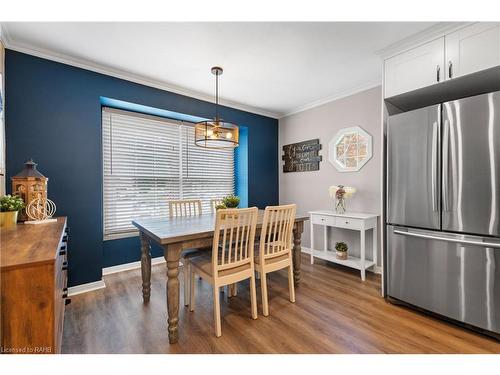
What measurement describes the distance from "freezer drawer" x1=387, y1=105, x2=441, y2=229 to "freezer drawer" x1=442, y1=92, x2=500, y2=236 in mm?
69

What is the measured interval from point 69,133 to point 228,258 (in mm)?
2220

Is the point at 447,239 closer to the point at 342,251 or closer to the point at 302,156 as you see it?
the point at 342,251

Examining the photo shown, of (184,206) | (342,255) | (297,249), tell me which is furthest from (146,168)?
(342,255)

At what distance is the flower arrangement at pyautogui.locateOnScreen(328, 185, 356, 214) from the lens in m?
3.25

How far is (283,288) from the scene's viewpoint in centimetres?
267

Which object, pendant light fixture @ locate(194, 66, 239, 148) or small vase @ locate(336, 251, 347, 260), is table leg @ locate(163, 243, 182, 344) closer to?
pendant light fixture @ locate(194, 66, 239, 148)

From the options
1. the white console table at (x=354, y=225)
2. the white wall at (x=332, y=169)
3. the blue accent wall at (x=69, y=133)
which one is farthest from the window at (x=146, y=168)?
the white console table at (x=354, y=225)

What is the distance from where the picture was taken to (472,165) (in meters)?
1.78

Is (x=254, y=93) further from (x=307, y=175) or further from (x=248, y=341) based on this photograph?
(x=248, y=341)

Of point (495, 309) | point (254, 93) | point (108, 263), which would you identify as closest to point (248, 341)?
point (495, 309)

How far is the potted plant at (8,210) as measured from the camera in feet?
5.44

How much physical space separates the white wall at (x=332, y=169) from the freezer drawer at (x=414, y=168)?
0.90 m

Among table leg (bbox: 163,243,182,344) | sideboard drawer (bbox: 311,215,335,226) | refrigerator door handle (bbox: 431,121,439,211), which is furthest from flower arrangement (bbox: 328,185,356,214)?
table leg (bbox: 163,243,182,344)

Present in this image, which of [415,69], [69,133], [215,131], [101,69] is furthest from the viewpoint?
[101,69]
